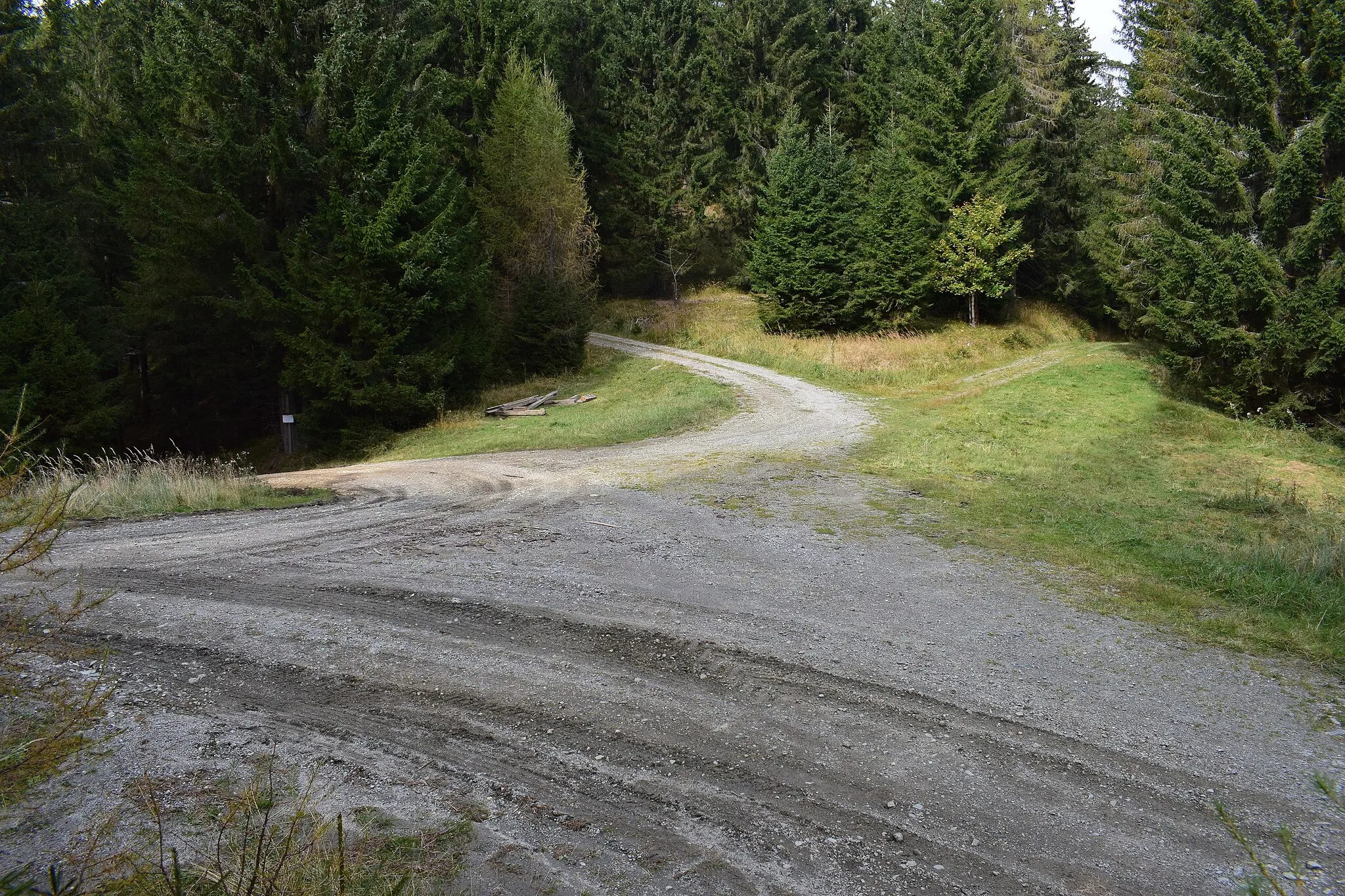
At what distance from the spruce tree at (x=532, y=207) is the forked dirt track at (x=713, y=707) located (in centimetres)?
2041

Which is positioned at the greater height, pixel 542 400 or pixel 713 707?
pixel 713 707

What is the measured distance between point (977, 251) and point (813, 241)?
22.5 ft

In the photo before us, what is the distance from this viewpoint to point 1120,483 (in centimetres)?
1314

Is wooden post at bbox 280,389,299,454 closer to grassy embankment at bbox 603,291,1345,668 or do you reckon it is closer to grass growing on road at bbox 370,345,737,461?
grass growing on road at bbox 370,345,737,461

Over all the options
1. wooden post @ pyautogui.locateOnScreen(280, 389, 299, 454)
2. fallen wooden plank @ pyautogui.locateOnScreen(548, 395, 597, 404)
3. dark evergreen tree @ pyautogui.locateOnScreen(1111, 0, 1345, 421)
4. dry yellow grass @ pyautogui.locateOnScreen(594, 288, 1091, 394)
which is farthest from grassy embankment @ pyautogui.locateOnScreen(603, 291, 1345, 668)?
wooden post @ pyautogui.locateOnScreen(280, 389, 299, 454)

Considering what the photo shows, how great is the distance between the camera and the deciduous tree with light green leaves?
33.3 m

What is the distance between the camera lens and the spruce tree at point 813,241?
3284 cm

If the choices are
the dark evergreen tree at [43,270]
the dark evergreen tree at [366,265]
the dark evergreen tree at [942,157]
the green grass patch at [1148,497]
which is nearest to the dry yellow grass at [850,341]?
the dark evergreen tree at [942,157]

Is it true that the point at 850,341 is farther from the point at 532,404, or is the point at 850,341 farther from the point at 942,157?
the point at 532,404

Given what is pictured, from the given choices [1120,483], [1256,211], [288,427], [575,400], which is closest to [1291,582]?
[1120,483]

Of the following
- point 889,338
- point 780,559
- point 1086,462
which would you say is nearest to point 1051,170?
point 889,338

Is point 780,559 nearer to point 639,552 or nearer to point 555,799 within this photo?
point 639,552

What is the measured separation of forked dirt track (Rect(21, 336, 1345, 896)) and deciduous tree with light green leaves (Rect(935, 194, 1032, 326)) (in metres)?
27.4

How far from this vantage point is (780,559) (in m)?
8.80
